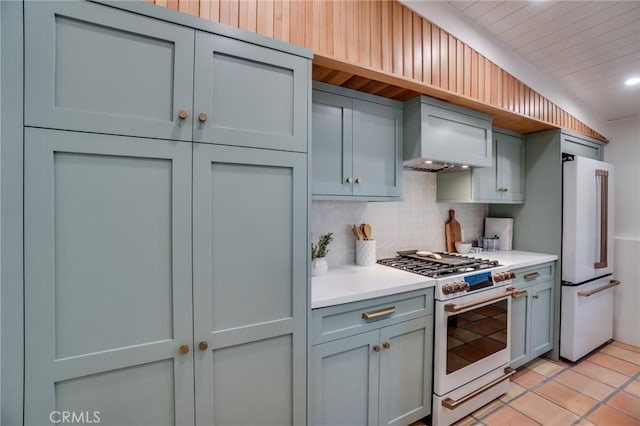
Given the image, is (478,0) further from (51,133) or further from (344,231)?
(51,133)

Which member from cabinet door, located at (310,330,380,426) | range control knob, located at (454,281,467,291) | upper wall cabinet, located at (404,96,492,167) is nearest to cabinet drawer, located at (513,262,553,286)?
range control knob, located at (454,281,467,291)

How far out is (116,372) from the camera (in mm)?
1002

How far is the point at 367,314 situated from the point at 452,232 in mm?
1687

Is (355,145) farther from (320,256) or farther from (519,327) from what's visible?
(519,327)

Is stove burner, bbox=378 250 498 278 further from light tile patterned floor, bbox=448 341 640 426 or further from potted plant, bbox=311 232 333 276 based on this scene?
light tile patterned floor, bbox=448 341 640 426

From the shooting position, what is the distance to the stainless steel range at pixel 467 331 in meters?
1.76

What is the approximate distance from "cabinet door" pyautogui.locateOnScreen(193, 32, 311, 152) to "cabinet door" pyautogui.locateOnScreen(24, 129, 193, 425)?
0.18 m

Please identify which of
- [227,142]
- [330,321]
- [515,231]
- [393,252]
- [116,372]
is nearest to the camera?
[116,372]

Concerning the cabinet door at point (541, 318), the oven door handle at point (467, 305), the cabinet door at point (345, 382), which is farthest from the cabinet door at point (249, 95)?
the cabinet door at point (541, 318)

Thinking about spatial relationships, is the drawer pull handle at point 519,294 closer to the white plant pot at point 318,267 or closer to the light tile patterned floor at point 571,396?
the light tile patterned floor at point 571,396

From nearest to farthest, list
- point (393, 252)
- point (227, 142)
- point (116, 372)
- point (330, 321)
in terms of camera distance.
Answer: point (116, 372) < point (227, 142) < point (330, 321) < point (393, 252)

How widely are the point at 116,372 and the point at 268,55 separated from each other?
4.36ft

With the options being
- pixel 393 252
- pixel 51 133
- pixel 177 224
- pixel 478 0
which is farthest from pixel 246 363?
pixel 478 0

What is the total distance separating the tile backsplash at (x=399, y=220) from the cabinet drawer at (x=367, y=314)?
64 centimetres
